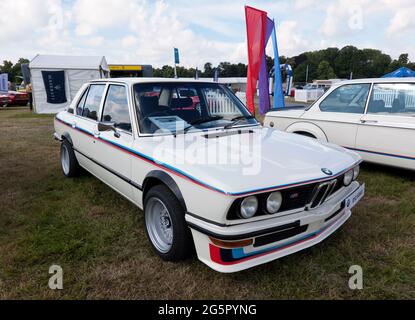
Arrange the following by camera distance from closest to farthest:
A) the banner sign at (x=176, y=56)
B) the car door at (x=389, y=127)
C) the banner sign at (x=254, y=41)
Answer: the car door at (x=389, y=127), the banner sign at (x=254, y=41), the banner sign at (x=176, y=56)

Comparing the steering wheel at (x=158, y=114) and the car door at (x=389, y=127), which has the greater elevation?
the steering wheel at (x=158, y=114)

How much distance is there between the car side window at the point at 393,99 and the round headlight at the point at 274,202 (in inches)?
135

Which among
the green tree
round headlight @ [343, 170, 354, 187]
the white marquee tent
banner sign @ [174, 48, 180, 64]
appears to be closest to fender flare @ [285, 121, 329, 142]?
round headlight @ [343, 170, 354, 187]

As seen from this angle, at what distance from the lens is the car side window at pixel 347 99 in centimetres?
478

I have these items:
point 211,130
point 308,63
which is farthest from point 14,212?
point 308,63

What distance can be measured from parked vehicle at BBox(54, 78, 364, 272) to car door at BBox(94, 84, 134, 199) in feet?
0.04

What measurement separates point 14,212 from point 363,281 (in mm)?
3743

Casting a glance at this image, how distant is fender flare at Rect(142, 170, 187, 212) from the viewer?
220 cm

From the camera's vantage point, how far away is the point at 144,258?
8.66ft

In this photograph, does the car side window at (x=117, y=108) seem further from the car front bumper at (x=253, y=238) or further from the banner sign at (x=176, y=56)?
the banner sign at (x=176, y=56)

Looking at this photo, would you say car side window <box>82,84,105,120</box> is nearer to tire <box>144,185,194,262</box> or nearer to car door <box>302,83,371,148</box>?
tire <box>144,185,194,262</box>

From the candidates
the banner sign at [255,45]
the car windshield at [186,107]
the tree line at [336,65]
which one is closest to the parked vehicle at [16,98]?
the banner sign at [255,45]

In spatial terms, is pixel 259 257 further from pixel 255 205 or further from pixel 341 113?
pixel 341 113

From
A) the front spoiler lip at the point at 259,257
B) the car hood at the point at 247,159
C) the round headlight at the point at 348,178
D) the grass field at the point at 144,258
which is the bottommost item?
the grass field at the point at 144,258
